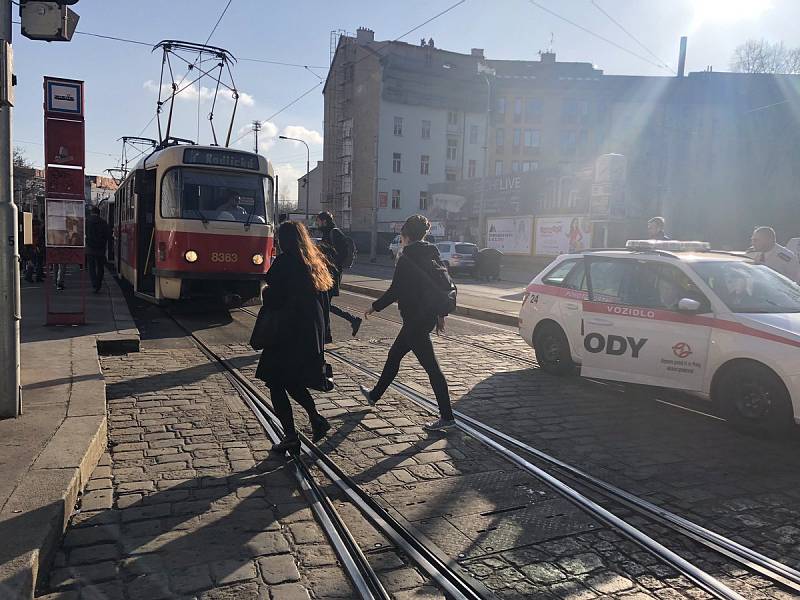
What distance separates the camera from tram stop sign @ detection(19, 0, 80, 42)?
5129 millimetres

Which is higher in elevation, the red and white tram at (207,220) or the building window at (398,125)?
the building window at (398,125)

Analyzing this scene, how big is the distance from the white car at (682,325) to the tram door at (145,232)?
778cm

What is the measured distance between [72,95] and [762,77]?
49741mm

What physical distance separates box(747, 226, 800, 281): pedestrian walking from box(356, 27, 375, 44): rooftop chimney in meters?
61.8

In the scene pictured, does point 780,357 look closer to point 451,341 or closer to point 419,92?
point 451,341

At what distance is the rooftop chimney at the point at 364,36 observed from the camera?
6444 cm

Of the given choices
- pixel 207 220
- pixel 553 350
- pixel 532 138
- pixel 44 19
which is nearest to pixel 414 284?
pixel 553 350

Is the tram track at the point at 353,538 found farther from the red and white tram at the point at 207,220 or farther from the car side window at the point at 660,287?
the red and white tram at the point at 207,220

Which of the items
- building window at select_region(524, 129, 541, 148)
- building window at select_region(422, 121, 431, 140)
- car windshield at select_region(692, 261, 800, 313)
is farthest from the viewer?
building window at select_region(524, 129, 541, 148)

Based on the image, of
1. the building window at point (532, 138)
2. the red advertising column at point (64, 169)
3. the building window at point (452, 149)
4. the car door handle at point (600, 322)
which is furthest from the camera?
the building window at point (532, 138)

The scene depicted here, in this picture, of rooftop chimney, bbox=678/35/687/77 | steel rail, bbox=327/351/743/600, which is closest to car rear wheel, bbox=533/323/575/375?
steel rail, bbox=327/351/743/600

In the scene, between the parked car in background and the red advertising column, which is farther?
the parked car in background

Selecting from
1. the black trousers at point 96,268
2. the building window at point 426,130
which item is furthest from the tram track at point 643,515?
the building window at point 426,130

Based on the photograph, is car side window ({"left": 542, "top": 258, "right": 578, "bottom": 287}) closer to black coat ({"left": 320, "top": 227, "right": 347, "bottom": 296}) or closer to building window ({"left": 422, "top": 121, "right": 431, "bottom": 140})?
black coat ({"left": 320, "top": 227, "right": 347, "bottom": 296})
